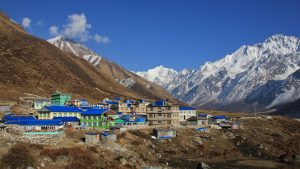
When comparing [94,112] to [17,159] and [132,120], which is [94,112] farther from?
[17,159]

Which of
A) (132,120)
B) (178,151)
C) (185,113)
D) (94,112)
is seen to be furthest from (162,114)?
(178,151)

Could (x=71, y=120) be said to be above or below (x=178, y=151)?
above

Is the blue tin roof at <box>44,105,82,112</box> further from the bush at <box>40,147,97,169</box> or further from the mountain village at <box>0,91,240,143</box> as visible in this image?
the bush at <box>40,147,97,169</box>

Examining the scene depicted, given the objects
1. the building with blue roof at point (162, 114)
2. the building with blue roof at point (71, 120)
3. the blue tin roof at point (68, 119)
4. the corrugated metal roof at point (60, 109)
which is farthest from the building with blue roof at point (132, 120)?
the corrugated metal roof at point (60, 109)

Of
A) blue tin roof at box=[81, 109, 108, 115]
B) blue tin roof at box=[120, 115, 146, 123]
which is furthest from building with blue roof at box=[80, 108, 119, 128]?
blue tin roof at box=[120, 115, 146, 123]

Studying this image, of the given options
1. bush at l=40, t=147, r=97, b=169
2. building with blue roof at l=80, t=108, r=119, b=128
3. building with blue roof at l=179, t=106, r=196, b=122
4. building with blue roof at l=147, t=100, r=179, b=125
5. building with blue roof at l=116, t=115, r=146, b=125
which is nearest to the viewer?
bush at l=40, t=147, r=97, b=169

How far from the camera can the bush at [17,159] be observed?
71500mm

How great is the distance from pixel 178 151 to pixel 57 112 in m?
38.3

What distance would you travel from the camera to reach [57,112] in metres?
123

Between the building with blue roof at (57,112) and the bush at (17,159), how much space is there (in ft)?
145

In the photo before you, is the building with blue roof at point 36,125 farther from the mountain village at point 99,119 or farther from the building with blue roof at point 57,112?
the building with blue roof at point 57,112

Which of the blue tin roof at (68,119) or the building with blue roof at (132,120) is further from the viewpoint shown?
the building with blue roof at (132,120)

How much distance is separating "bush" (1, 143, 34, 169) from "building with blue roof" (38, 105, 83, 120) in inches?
1737

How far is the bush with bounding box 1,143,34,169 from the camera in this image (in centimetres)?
7150
